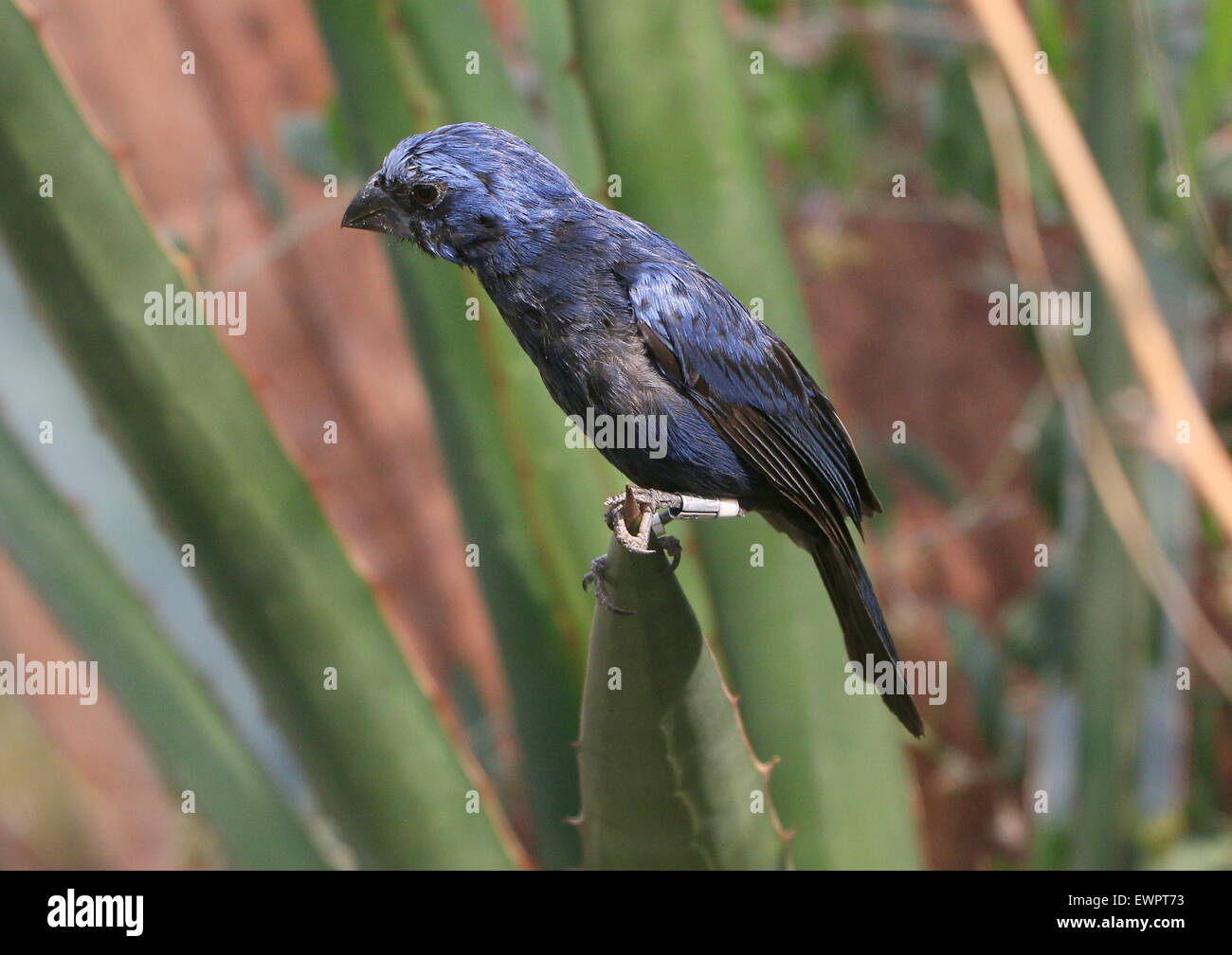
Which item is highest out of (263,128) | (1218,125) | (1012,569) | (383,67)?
(263,128)

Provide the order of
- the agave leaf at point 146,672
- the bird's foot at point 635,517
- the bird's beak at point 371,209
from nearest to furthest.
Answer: the bird's foot at point 635,517
the bird's beak at point 371,209
the agave leaf at point 146,672

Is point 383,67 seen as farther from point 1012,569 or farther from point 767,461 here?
point 1012,569

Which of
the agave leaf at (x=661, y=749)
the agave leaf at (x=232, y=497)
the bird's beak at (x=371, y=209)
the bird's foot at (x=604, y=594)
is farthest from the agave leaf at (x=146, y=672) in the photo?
the bird's foot at (x=604, y=594)

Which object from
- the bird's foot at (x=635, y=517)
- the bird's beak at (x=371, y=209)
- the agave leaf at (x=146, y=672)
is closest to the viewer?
the bird's foot at (x=635, y=517)

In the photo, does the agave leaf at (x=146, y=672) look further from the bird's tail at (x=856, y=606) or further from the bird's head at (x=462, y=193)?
the bird's tail at (x=856, y=606)

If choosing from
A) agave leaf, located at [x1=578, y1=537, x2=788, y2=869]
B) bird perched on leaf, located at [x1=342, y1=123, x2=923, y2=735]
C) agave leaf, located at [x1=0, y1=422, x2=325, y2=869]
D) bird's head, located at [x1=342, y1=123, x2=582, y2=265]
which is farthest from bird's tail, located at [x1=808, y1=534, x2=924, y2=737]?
agave leaf, located at [x1=0, y1=422, x2=325, y2=869]

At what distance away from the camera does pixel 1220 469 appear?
114cm

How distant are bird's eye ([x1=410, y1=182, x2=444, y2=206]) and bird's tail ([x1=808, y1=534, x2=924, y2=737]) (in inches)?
17.4

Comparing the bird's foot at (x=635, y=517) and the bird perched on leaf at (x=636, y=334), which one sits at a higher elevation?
the bird perched on leaf at (x=636, y=334)

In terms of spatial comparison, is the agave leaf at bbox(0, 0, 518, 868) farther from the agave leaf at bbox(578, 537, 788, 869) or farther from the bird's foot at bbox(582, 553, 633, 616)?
the bird's foot at bbox(582, 553, 633, 616)

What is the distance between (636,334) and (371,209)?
24 centimetres

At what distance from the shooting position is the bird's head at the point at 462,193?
88cm

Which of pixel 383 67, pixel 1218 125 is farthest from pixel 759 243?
pixel 1218 125

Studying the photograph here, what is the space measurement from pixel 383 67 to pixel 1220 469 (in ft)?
3.07
